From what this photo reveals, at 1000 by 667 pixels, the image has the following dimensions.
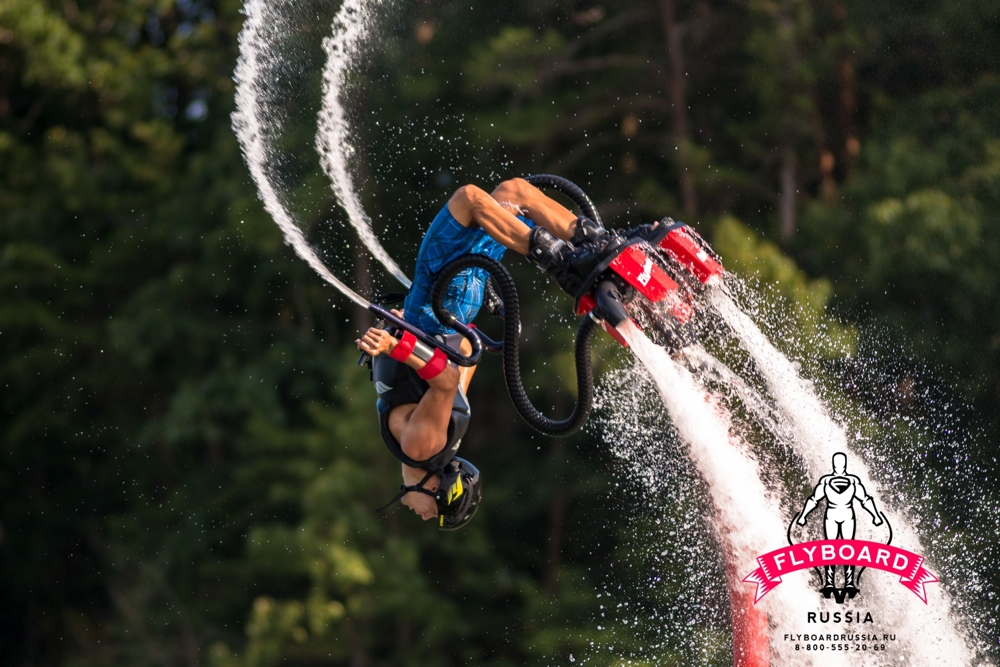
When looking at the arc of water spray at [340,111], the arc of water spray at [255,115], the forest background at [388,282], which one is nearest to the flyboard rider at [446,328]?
the arc of water spray at [255,115]

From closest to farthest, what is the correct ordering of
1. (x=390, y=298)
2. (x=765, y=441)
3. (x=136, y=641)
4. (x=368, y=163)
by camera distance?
(x=390, y=298), (x=765, y=441), (x=368, y=163), (x=136, y=641)

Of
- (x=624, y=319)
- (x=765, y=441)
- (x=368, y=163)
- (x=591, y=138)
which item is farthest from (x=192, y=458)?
(x=624, y=319)

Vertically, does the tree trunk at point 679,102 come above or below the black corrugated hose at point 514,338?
above

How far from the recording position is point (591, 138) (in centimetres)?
1600

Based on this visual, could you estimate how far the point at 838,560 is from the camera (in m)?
7.62

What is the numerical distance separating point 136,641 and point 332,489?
3.94 meters

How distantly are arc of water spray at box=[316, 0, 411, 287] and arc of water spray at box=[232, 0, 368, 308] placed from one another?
0.49 metres

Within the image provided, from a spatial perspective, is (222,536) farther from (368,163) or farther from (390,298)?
(390,298)

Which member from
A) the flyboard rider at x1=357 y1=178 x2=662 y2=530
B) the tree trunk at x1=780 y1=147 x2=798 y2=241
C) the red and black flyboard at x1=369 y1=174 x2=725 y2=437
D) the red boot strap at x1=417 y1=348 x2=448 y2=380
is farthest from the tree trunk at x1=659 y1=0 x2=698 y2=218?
the red boot strap at x1=417 y1=348 x2=448 y2=380

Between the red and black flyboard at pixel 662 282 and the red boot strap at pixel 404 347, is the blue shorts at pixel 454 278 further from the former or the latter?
the red and black flyboard at pixel 662 282

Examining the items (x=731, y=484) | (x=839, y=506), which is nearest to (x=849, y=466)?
(x=839, y=506)

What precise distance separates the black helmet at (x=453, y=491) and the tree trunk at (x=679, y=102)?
8.55 m

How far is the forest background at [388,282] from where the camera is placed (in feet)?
41.4

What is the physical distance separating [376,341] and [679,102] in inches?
399
